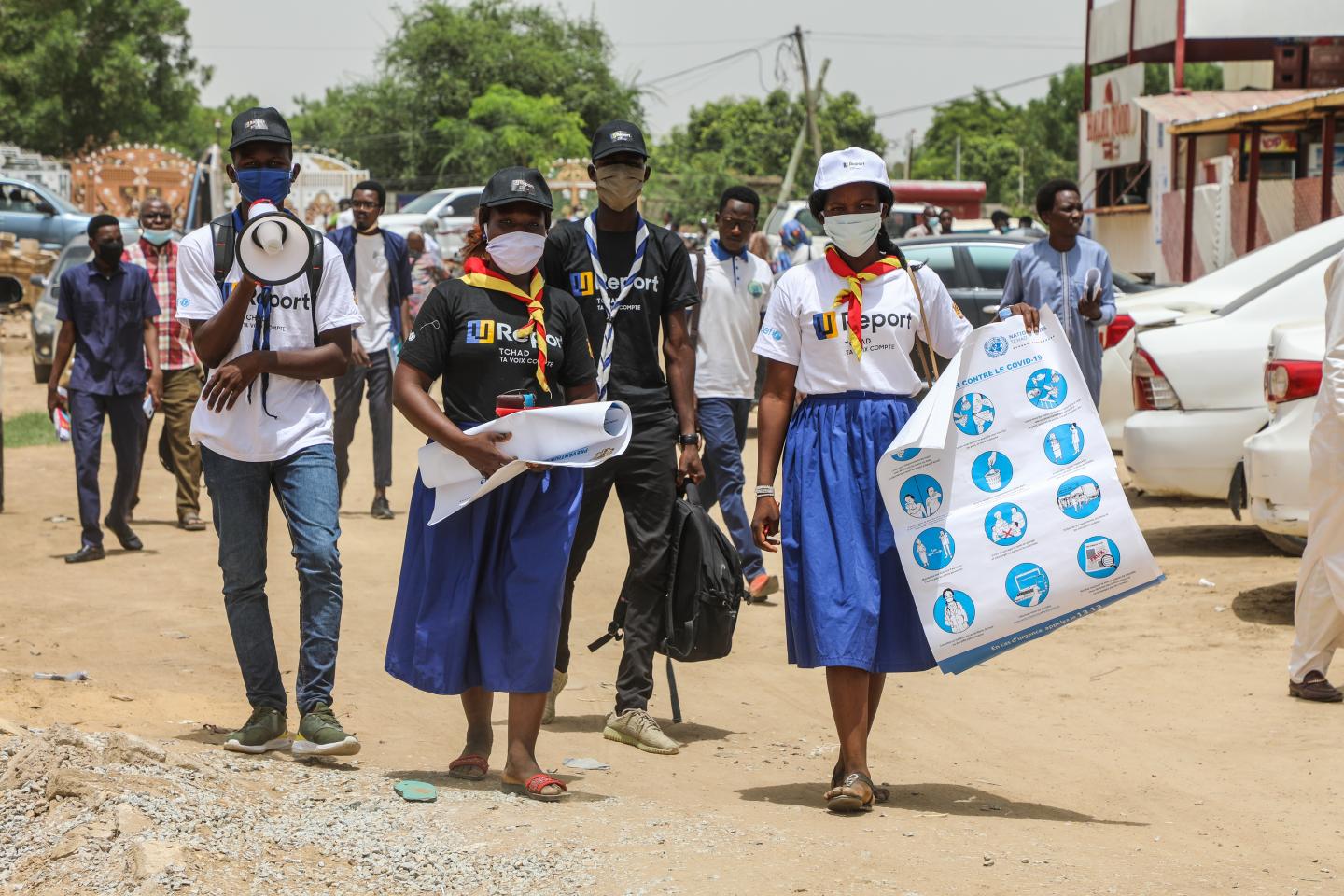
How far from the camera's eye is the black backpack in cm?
631

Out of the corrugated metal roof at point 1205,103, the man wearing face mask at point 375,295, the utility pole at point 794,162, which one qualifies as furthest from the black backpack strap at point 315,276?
the utility pole at point 794,162

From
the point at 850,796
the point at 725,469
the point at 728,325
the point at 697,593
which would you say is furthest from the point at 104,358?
the point at 850,796

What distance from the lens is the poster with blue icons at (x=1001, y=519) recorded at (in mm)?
5254

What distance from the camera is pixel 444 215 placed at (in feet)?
113

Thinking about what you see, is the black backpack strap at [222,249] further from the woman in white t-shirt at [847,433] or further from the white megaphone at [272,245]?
the woman in white t-shirt at [847,433]

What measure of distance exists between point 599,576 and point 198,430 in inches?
185

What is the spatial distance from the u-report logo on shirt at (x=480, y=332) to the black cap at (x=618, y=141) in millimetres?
1249

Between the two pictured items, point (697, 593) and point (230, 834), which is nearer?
point (230, 834)

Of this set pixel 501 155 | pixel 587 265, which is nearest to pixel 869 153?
pixel 587 265

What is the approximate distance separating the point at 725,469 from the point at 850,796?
391 centimetres

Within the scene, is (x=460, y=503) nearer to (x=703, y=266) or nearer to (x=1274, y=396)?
(x=703, y=266)

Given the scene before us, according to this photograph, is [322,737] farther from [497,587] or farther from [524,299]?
[524,299]

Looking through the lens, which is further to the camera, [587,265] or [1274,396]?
[1274,396]

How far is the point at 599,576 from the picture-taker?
33.2 ft
